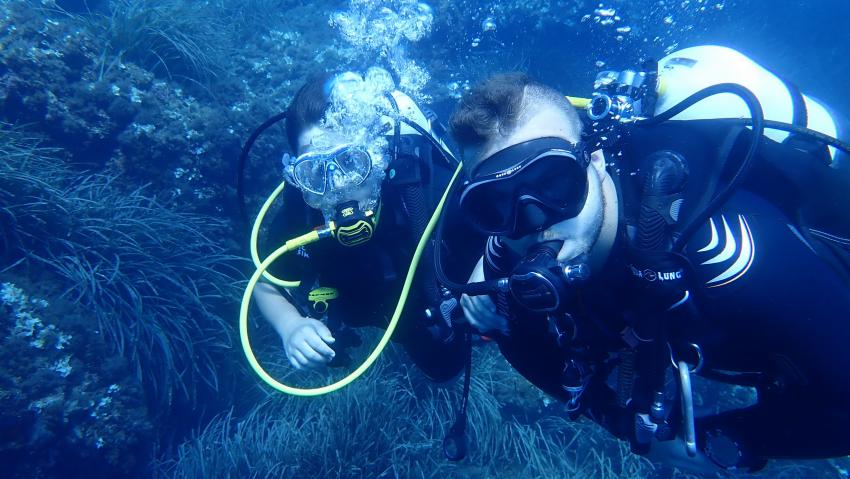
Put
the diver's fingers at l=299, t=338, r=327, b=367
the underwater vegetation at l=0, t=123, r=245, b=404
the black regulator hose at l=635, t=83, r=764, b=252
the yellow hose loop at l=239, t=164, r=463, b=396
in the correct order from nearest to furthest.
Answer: the black regulator hose at l=635, t=83, r=764, b=252 < the yellow hose loop at l=239, t=164, r=463, b=396 < the diver's fingers at l=299, t=338, r=327, b=367 < the underwater vegetation at l=0, t=123, r=245, b=404

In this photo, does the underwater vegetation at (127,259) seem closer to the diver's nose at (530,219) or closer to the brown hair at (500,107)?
the brown hair at (500,107)

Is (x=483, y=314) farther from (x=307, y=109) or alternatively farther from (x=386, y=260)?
(x=307, y=109)

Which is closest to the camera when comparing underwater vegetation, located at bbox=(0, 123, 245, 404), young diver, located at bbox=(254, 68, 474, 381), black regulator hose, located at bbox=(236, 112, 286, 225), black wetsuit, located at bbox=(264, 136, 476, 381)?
young diver, located at bbox=(254, 68, 474, 381)

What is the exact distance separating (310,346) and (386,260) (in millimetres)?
674

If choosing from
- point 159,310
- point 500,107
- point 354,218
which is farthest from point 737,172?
point 159,310

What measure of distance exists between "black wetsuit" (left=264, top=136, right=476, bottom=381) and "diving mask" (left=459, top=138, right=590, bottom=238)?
0.95 m

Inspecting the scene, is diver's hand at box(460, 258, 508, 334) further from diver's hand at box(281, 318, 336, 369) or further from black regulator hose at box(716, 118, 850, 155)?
black regulator hose at box(716, 118, 850, 155)

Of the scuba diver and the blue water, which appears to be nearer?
the scuba diver

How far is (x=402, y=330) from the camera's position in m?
2.94

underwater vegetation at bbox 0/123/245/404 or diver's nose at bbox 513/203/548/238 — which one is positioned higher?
underwater vegetation at bbox 0/123/245/404

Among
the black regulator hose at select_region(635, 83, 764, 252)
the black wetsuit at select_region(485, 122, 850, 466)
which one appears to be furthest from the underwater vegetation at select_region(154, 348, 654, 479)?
the black regulator hose at select_region(635, 83, 764, 252)

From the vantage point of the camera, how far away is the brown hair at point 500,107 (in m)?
1.55

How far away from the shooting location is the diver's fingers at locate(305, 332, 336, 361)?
2.16m

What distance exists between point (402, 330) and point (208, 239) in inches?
123
